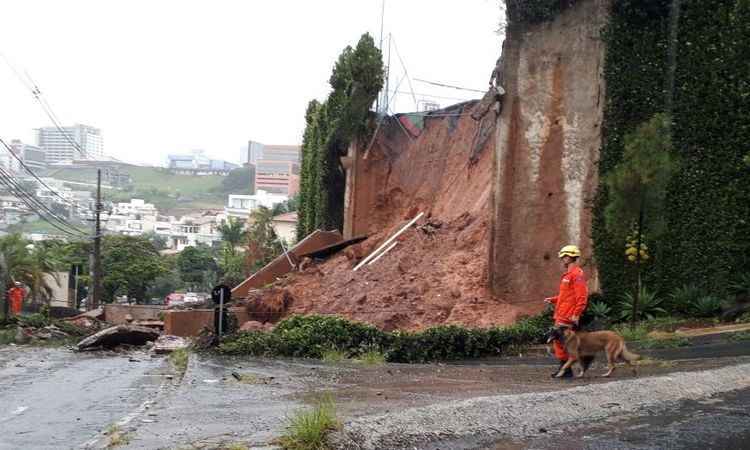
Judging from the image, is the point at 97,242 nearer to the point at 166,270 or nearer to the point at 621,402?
the point at 166,270

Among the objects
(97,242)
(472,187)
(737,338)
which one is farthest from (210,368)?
(97,242)

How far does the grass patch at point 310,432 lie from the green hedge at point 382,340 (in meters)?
10.2

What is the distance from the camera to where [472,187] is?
26016 mm

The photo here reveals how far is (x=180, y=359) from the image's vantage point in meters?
16.9

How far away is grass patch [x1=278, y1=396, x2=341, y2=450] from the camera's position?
583 cm

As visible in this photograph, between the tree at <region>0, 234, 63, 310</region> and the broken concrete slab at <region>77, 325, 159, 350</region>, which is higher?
the tree at <region>0, 234, 63, 310</region>

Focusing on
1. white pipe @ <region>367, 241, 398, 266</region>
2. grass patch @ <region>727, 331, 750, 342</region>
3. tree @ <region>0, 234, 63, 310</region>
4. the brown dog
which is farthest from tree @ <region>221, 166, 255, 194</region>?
the brown dog

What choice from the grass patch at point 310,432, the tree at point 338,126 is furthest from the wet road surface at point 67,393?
the tree at point 338,126

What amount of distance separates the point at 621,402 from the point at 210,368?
8.62m

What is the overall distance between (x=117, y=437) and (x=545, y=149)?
47.9ft

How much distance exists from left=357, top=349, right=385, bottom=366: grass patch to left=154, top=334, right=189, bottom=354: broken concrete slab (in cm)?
572

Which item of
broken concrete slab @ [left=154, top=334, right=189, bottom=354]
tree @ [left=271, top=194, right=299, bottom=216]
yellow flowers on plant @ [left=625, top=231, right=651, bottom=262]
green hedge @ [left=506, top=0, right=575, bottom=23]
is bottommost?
broken concrete slab @ [left=154, top=334, right=189, bottom=354]

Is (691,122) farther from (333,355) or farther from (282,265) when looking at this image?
(282,265)

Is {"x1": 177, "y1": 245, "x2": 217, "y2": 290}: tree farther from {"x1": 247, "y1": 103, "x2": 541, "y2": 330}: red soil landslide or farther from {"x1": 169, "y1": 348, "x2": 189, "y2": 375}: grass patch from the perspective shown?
{"x1": 169, "y1": 348, "x2": 189, "y2": 375}: grass patch
